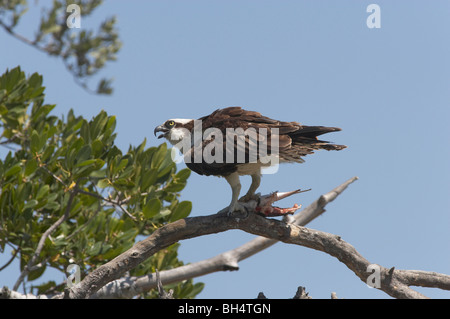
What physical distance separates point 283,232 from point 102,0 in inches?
341

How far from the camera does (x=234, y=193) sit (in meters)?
5.91

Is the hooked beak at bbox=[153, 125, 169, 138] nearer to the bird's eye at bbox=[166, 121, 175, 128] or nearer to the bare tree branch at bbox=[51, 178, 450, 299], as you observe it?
the bird's eye at bbox=[166, 121, 175, 128]

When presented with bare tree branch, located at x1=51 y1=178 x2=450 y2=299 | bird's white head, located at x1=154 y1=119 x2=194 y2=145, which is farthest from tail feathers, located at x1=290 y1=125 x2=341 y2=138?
bird's white head, located at x1=154 y1=119 x2=194 y2=145

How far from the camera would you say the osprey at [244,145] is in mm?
5648

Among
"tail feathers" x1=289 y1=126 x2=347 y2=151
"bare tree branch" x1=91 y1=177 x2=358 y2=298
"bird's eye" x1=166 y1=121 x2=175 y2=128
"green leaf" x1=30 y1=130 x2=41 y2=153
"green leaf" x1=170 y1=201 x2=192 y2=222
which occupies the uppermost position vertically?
"bird's eye" x1=166 y1=121 x2=175 y2=128

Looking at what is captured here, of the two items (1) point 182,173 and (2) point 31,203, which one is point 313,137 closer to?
(1) point 182,173

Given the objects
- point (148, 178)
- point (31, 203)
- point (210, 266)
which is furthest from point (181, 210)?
point (31, 203)

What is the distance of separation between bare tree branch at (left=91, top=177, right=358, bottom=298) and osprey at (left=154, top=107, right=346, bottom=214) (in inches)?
103

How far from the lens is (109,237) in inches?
327

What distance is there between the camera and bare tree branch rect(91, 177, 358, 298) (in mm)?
8422

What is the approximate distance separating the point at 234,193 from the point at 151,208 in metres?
2.12
